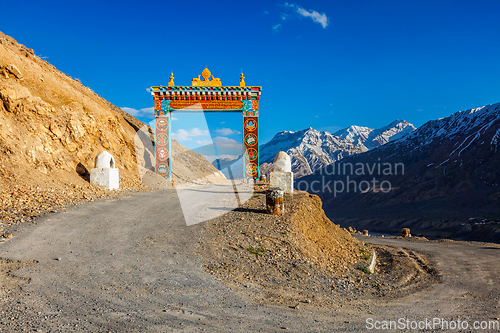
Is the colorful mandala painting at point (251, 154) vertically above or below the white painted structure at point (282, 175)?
above

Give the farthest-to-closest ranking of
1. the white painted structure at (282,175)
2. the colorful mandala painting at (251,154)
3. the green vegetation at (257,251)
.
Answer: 1. the colorful mandala painting at (251,154)
2. the white painted structure at (282,175)
3. the green vegetation at (257,251)

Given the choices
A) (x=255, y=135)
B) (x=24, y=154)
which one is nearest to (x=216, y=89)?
(x=255, y=135)

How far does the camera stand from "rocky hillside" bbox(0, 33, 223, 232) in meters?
8.83

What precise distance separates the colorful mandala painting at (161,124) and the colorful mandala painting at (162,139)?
36cm

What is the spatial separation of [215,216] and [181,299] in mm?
4662

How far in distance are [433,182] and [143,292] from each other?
2943 inches

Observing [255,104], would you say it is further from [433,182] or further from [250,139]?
[433,182]

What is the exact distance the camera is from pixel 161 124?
1736 centimetres

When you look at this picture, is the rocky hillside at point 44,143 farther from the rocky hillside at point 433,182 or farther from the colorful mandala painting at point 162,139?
the rocky hillside at point 433,182

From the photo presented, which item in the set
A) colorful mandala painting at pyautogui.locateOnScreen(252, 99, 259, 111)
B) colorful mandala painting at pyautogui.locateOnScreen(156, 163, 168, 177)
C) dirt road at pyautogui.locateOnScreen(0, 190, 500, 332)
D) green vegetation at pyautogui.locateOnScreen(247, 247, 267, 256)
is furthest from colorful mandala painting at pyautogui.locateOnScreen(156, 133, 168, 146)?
green vegetation at pyautogui.locateOnScreen(247, 247, 267, 256)

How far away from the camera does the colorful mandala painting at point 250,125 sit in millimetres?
17719

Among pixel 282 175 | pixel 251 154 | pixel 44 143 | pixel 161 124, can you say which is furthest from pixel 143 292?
pixel 161 124

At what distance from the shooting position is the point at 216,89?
1716 centimetres

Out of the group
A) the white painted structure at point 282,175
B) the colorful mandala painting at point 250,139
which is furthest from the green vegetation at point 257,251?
the colorful mandala painting at point 250,139
